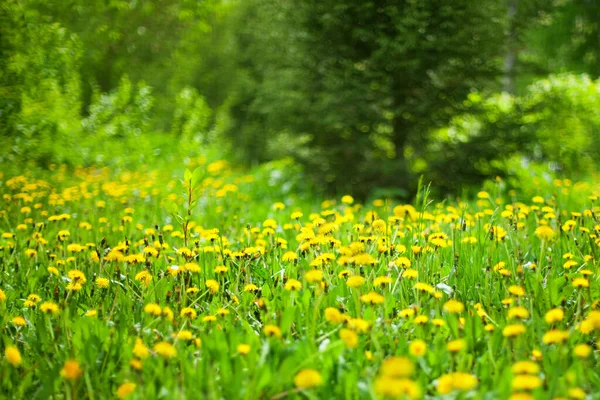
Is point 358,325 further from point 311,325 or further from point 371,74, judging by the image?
point 371,74

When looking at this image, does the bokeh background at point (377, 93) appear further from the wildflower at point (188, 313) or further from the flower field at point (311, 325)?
the wildflower at point (188, 313)

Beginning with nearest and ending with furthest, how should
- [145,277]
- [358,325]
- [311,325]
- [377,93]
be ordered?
1. [358,325]
2. [311,325]
3. [145,277]
4. [377,93]

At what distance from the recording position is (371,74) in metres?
5.39

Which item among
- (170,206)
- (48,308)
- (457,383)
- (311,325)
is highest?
(457,383)

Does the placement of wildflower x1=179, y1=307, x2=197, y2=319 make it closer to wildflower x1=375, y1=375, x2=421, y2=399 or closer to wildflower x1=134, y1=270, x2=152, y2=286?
wildflower x1=134, y1=270, x2=152, y2=286

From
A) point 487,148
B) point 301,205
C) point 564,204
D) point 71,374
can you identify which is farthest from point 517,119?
point 71,374

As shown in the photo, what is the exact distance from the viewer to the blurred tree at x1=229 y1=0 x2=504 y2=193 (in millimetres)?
5199

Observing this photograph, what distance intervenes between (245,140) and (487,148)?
4.53 m

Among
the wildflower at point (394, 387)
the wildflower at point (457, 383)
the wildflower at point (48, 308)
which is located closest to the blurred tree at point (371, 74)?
the wildflower at point (48, 308)

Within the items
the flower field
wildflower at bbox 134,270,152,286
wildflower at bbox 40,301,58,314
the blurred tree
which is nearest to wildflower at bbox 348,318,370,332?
the flower field

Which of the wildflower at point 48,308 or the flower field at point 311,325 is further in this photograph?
the wildflower at point 48,308

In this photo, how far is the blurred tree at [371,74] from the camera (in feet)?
17.1

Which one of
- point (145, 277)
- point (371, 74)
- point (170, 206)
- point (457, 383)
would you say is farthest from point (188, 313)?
point (371, 74)

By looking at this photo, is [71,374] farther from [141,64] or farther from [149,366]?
[141,64]
